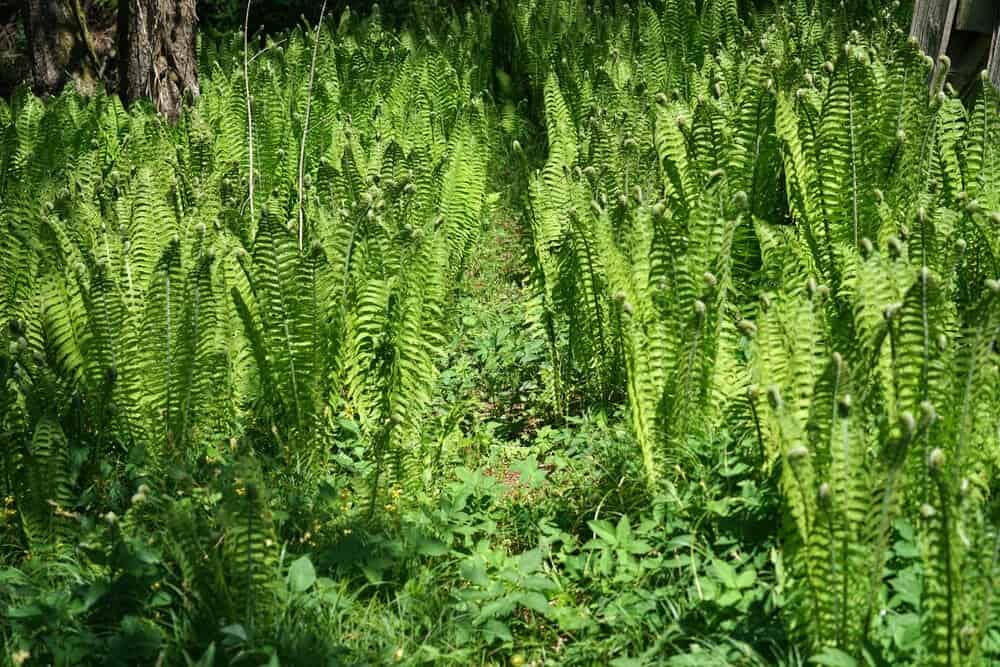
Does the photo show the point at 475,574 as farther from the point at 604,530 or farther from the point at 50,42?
the point at 50,42

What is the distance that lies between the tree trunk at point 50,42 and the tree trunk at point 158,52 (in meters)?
0.83

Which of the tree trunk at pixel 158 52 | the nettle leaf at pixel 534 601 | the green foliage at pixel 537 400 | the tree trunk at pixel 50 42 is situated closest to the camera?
the green foliage at pixel 537 400

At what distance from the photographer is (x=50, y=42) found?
5824mm

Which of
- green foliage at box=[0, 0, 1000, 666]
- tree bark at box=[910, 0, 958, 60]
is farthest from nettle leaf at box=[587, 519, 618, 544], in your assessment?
tree bark at box=[910, 0, 958, 60]

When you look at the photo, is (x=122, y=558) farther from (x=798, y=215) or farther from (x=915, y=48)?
(x=915, y=48)

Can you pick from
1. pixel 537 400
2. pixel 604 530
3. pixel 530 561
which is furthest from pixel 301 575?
pixel 537 400

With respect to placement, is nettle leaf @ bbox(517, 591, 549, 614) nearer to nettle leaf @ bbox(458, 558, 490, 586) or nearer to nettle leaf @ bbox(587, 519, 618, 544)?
nettle leaf @ bbox(458, 558, 490, 586)

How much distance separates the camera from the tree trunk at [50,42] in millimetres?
5730

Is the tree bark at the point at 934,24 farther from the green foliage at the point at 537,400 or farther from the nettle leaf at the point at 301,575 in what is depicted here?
the nettle leaf at the point at 301,575

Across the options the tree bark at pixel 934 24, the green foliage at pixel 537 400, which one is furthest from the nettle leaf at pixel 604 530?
the tree bark at pixel 934 24

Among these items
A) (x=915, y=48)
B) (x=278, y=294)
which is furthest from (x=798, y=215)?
(x=278, y=294)

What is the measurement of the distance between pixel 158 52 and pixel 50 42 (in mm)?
1148

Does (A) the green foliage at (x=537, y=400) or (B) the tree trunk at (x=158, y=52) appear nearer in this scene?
(A) the green foliage at (x=537, y=400)

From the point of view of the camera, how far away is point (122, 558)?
2148 mm
